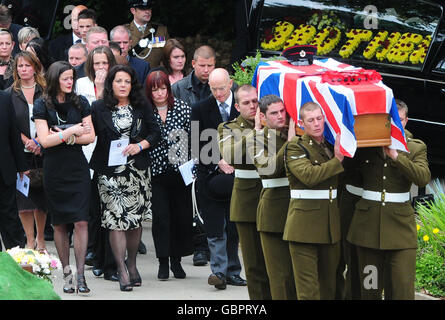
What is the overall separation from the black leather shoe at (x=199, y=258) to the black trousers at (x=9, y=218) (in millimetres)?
1634

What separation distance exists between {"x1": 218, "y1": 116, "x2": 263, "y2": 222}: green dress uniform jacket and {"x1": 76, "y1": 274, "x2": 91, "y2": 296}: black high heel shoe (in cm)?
138

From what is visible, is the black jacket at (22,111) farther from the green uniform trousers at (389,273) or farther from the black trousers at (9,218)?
the green uniform trousers at (389,273)

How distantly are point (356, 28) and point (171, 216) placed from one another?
9.79ft

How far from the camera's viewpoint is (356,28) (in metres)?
11.1

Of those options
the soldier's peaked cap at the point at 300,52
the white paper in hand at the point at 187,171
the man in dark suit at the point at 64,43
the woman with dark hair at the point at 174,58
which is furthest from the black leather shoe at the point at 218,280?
the man in dark suit at the point at 64,43

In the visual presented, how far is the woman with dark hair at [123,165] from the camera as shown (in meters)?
8.99

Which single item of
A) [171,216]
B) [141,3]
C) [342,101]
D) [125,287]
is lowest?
[125,287]

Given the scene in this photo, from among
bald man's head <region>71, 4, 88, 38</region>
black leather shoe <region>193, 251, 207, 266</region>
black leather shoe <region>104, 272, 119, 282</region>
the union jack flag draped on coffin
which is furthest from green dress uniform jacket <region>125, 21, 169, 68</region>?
the union jack flag draped on coffin

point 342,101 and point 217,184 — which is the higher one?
point 342,101

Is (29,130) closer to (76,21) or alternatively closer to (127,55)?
(127,55)

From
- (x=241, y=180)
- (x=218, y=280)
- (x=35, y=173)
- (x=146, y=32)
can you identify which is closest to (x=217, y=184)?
(x=218, y=280)

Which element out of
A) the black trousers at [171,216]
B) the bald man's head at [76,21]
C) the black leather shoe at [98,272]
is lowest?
the black leather shoe at [98,272]

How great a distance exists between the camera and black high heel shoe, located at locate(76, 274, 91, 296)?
871 centimetres
